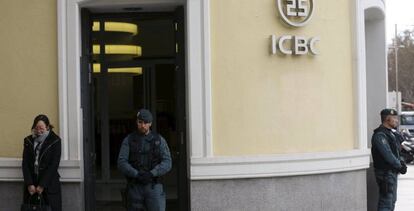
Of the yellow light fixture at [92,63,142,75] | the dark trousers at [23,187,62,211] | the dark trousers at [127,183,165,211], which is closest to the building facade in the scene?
the dark trousers at [23,187,62,211]

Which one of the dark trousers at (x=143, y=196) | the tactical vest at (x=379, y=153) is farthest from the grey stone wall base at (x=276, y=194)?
the dark trousers at (x=143, y=196)

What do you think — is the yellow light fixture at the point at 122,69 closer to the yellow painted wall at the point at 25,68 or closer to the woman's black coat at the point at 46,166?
the yellow painted wall at the point at 25,68

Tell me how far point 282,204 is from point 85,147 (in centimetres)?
279

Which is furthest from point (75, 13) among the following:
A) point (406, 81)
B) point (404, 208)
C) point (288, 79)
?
point (406, 81)

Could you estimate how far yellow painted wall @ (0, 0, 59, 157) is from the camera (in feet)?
27.8

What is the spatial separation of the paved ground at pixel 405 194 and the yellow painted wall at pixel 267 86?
367 cm

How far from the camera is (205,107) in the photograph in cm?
833

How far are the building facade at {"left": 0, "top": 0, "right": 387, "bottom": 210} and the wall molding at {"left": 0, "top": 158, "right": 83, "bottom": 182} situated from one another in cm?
1

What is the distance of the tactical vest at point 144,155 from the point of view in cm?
716

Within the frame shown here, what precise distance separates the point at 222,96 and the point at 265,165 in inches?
42.6

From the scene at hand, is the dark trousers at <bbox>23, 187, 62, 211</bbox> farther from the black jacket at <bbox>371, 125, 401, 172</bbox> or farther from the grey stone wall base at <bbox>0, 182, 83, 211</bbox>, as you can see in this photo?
the black jacket at <bbox>371, 125, 401, 172</bbox>

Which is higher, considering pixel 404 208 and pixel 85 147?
pixel 85 147

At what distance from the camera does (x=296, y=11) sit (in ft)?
28.5

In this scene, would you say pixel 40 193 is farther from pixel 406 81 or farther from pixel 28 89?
pixel 406 81
